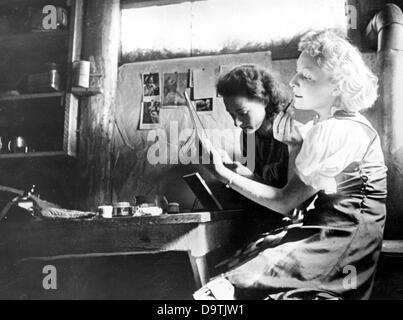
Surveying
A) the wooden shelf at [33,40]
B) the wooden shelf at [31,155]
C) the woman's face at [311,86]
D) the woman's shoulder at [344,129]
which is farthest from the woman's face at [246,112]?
the wooden shelf at [33,40]

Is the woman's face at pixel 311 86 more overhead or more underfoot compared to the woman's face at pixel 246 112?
more overhead

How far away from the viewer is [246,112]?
93.6 inches

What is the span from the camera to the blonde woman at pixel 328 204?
2039mm

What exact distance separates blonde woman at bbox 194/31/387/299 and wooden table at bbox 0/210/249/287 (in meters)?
A: 0.14

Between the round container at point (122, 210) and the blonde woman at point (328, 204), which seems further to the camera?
the round container at point (122, 210)

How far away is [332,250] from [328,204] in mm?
202

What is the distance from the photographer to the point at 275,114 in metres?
2.32

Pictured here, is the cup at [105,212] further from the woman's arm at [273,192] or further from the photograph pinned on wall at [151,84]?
the photograph pinned on wall at [151,84]

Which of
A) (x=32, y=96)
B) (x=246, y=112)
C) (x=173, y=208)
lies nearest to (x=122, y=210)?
(x=173, y=208)

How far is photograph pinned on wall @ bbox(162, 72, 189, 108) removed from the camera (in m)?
2.46

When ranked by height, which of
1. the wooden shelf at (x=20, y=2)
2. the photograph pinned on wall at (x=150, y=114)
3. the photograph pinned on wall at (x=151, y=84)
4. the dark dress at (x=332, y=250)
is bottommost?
the dark dress at (x=332, y=250)

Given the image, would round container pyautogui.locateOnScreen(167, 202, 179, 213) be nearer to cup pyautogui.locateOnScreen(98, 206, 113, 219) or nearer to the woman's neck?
cup pyautogui.locateOnScreen(98, 206, 113, 219)

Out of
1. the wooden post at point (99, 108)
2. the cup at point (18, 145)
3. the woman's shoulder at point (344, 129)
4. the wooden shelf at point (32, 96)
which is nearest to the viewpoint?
the woman's shoulder at point (344, 129)
